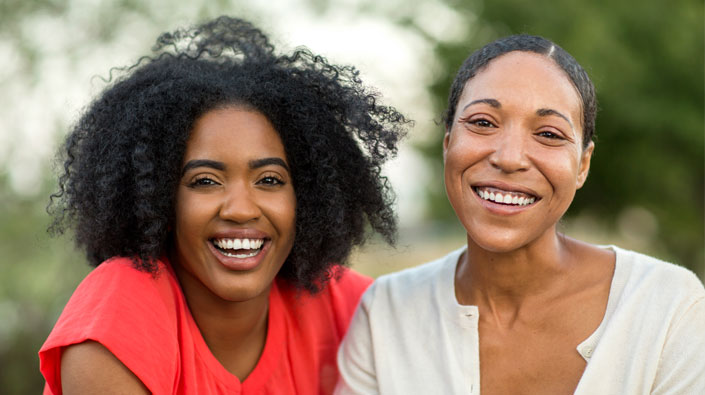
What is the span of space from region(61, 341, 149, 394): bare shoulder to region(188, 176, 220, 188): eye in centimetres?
74

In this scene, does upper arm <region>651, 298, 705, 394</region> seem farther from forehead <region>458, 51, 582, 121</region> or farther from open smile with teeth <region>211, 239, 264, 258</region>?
open smile with teeth <region>211, 239, 264, 258</region>

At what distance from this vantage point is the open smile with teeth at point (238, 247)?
3.00 meters

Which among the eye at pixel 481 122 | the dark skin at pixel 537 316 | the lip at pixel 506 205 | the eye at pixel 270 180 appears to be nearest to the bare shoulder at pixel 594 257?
the dark skin at pixel 537 316

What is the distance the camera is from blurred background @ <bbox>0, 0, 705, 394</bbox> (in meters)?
6.31

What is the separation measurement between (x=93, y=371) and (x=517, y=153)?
1.76 meters

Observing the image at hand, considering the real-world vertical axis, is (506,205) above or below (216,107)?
below

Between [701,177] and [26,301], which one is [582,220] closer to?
[701,177]

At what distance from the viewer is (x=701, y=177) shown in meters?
8.37

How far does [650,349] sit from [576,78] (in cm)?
110

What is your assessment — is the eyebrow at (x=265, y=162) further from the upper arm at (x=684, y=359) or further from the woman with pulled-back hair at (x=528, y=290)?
the upper arm at (x=684, y=359)

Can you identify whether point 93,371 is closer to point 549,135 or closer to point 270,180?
point 270,180

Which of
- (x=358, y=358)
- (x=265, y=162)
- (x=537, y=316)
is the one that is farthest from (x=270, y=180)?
(x=537, y=316)

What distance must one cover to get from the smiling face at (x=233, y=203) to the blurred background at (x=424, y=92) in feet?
4.66

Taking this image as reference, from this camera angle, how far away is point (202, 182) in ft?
9.86
